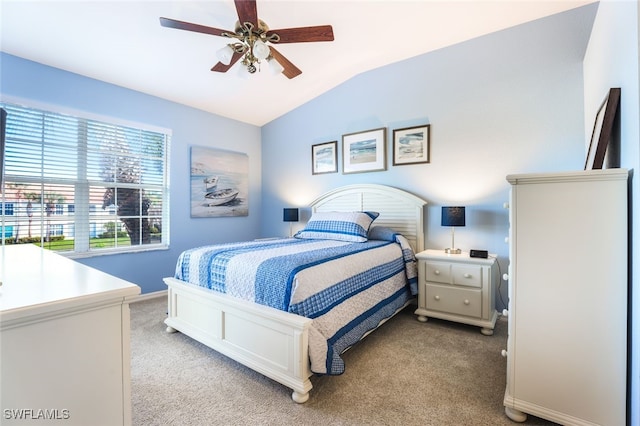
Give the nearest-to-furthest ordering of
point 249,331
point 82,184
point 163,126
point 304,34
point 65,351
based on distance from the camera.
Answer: point 65,351 < point 249,331 < point 304,34 < point 82,184 < point 163,126

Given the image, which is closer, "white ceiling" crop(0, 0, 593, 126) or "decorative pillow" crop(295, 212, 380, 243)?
"white ceiling" crop(0, 0, 593, 126)

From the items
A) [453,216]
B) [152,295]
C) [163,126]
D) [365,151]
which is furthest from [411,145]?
[152,295]

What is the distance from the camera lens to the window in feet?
9.15

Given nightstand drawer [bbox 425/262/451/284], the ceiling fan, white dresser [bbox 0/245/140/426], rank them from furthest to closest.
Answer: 1. nightstand drawer [bbox 425/262/451/284]
2. the ceiling fan
3. white dresser [bbox 0/245/140/426]

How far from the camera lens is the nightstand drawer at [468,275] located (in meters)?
2.63

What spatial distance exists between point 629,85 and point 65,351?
8.08 feet

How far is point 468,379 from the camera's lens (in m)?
1.90

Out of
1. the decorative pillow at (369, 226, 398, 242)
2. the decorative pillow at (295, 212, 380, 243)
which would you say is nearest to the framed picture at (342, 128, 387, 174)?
the decorative pillow at (295, 212, 380, 243)

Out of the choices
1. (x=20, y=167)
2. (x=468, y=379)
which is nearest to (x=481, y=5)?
(x=468, y=379)

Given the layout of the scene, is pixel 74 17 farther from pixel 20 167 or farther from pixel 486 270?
pixel 486 270

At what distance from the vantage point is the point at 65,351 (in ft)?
2.47

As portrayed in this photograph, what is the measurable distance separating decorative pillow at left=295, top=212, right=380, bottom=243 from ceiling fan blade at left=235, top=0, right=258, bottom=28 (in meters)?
2.02

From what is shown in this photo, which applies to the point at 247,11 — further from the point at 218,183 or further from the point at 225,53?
the point at 218,183

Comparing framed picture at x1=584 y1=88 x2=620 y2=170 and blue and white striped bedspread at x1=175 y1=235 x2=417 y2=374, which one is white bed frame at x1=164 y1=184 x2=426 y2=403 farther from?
framed picture at x1=584 y1=88 x2=620 y2=170
